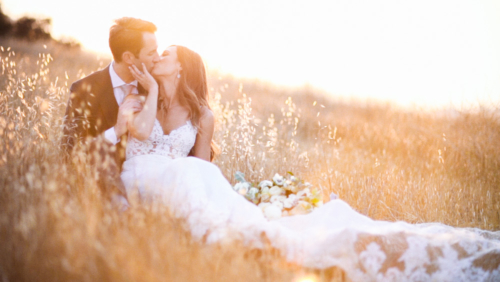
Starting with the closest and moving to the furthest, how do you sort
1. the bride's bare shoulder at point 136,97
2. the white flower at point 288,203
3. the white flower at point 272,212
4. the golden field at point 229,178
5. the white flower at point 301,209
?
the golden field at point 229,178, the white flower at point 272,212, the white flower at point 301,209, the white flower at point 288,203, the bride's bare shoulder at point 136,97

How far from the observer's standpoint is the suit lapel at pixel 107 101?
138 inches

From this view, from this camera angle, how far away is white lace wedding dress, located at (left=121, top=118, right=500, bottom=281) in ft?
7.20

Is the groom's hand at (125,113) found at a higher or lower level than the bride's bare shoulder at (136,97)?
lower

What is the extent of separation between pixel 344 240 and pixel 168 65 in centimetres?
242

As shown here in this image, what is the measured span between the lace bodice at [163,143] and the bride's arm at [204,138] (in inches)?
4.7

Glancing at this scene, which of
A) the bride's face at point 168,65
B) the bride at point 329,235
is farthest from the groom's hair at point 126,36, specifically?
the bride at point 329,235

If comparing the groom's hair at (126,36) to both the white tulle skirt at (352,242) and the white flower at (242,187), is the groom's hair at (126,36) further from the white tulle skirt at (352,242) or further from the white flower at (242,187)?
the white tulle skirt at (352,242)

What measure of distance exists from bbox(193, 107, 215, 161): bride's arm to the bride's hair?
0.06 meters

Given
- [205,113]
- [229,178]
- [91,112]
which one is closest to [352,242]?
[205,113]

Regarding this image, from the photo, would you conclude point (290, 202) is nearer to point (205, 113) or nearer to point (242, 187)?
point (242, 187)

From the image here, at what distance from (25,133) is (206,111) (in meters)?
1.66

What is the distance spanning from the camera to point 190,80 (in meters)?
3.78

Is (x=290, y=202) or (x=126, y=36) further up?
(x=126, y=36)

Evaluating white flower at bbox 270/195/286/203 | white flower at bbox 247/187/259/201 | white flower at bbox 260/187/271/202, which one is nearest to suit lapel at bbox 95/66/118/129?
white flower at bbox 247/187/259/201
